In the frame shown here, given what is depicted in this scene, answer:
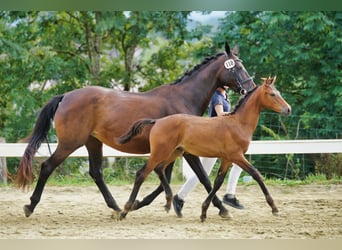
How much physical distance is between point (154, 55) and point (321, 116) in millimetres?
Result: 2811

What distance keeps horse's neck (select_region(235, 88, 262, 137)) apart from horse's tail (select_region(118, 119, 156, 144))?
0.71 m

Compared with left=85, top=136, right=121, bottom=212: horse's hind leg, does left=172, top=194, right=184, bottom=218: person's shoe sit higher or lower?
lower

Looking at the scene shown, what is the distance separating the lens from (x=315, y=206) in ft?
21.4

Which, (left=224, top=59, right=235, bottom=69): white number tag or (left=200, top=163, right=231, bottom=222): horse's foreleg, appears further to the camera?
(left=224, top=59, right=235, bottom=69): white number tag

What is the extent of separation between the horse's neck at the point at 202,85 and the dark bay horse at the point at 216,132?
386mm

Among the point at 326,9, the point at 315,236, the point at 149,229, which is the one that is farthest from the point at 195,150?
the point at 326,9

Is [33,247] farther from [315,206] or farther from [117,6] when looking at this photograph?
[117,6]

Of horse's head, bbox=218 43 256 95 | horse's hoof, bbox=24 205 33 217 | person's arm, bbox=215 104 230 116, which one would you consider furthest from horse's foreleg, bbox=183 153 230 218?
horse's hoof, bbox=24 205 33 217

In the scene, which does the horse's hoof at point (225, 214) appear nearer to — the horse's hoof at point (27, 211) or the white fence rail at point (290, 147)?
the horse's hoof at point (27, 211)

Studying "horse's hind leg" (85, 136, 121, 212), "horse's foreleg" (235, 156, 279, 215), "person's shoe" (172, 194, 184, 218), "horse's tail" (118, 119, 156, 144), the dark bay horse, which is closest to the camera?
"horse's foreleg" (235, 156, 279, 215)

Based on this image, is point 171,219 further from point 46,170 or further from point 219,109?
point 46,170

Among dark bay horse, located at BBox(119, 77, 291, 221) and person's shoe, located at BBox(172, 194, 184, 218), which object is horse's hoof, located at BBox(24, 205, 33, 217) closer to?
dark bay horse, located at BBox(119, 77, 291, 221)

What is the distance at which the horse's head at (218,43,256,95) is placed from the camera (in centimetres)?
579

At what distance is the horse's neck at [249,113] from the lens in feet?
18.2
